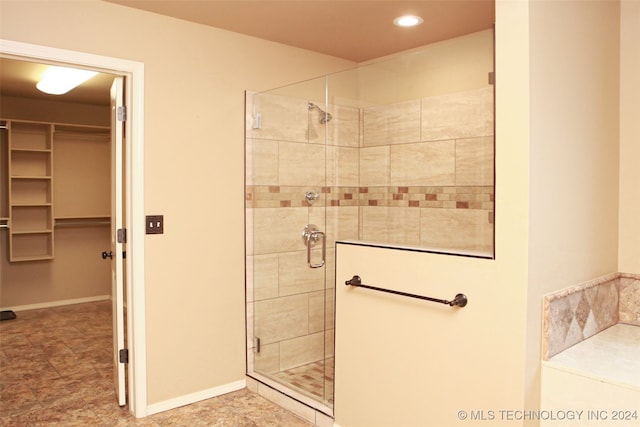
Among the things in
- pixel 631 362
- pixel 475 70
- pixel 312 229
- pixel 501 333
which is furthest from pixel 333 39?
pixel 631 362

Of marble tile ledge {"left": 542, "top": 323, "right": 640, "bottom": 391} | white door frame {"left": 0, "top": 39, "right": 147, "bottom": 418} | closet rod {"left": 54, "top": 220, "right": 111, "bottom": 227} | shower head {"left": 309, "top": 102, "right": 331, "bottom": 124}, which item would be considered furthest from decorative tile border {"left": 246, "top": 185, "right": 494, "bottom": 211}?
closet rod {"left": 54, "top": 220, "right": 111, "bottom": 227}

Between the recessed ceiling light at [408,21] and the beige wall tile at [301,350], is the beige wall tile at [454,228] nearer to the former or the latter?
the beige wall tile at [301,350]

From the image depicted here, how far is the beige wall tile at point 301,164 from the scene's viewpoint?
328 centimetres

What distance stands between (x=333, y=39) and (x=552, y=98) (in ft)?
5.90

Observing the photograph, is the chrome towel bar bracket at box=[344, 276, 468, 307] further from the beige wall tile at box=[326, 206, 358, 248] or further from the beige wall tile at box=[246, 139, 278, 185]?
the beige wall tile at box=[246, 139, 278, 185]

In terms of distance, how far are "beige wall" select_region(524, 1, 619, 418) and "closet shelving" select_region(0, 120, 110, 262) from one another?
5.33 metres

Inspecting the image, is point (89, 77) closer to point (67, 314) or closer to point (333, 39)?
point (333, 39)

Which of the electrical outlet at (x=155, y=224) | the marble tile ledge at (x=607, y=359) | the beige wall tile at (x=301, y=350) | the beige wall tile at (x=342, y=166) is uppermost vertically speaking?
the beige wall tile at (x=342, y=166)

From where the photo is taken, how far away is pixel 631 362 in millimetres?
1872

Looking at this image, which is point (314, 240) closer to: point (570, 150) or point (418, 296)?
point (418, 296)

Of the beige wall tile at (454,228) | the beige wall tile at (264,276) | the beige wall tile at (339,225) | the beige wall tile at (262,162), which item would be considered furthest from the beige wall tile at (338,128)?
the beige wall tile at (264,276)

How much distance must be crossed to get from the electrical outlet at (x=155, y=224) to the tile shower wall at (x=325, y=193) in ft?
2.03

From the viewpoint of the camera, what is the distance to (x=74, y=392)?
10.9 ft

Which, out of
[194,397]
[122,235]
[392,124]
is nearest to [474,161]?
[392,124]
